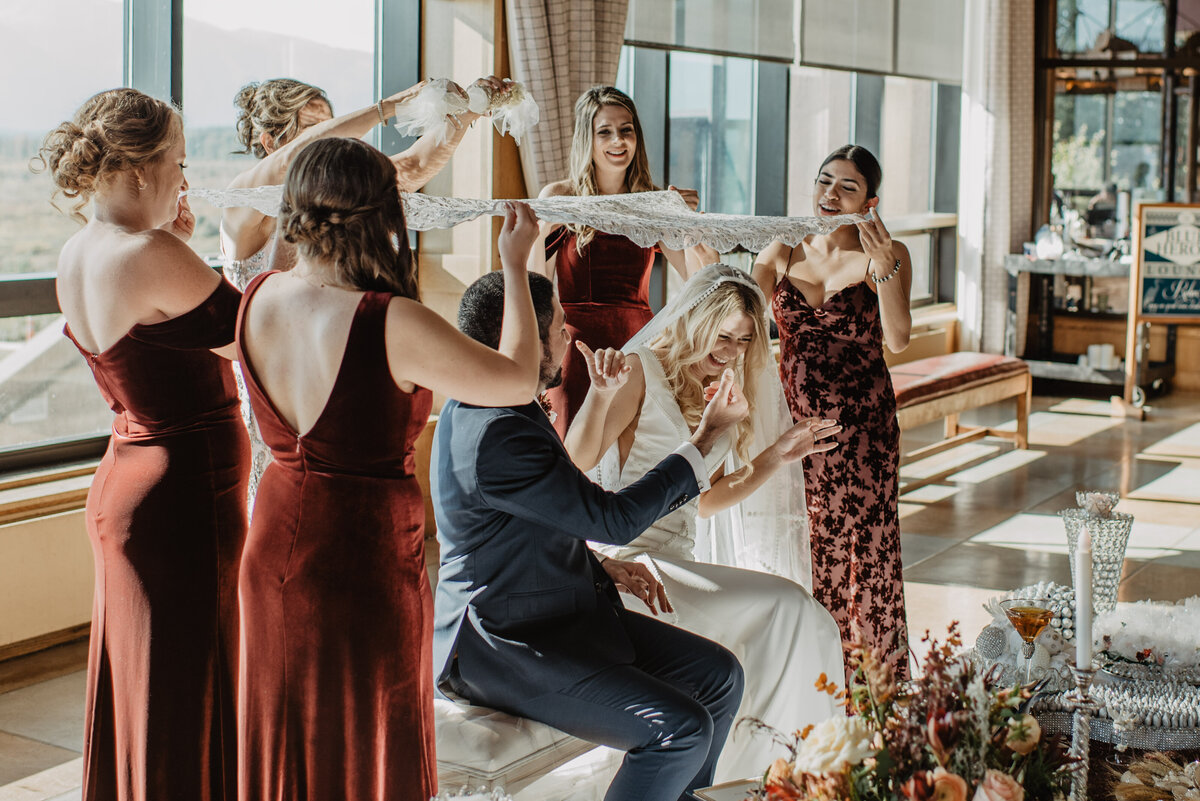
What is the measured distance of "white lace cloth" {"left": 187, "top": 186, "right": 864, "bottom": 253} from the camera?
2604 mm

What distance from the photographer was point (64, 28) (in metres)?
4.52

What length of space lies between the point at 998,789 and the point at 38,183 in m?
4.02

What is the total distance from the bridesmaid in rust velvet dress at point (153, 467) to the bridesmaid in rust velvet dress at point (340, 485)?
0.31 m

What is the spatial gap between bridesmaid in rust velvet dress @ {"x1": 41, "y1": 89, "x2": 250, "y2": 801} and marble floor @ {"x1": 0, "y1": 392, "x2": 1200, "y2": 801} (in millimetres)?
935

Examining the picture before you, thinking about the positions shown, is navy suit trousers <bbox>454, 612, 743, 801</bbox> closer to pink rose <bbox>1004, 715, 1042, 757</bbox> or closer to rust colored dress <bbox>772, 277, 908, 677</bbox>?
pink rose <bbox>1004, 715, 1042, 757</bbox>

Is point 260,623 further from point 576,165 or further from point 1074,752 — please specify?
point 576,165

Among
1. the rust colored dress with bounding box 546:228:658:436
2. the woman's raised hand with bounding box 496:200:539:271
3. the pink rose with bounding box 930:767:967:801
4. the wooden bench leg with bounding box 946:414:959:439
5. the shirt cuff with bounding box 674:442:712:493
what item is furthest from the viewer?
the wooden bench leg with bounding box 946:414:959:439

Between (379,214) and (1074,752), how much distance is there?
1413 millimetres

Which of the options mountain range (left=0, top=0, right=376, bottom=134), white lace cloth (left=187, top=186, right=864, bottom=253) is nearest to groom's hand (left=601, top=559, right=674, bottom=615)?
white lace cloth (left=187, top=186, right=864, bottom=253)

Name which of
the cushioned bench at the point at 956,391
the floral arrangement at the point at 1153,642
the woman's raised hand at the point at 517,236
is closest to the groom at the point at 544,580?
the woman's raised hand at the point at 517,236

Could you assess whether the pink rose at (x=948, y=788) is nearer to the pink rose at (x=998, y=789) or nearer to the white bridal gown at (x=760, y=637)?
the pink rose at (x=998, y=789)

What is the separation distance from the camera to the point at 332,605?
77.9 inches

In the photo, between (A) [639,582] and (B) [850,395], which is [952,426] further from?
(A) [639,582]

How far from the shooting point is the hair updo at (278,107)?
11.1 feet
